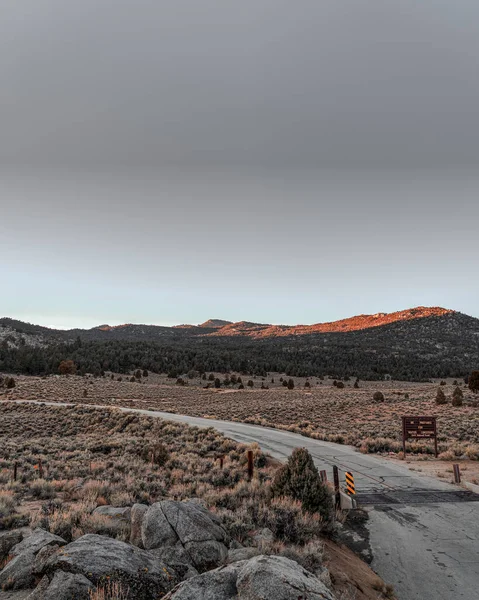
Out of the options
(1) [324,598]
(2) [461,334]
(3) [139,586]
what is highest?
(2) [461,334]

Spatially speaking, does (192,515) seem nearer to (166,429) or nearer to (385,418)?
(166,429)

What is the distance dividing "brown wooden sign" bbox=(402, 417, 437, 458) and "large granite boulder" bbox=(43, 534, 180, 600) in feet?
57.3

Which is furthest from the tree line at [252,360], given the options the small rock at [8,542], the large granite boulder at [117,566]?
the large granite boulder at [117,566]

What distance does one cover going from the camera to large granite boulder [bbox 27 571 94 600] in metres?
4.69

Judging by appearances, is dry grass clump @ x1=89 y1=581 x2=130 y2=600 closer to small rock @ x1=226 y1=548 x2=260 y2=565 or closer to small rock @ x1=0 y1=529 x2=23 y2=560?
small rock @ x1=226 y1=548 x2=260 y2=565

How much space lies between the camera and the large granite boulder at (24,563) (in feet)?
18.2

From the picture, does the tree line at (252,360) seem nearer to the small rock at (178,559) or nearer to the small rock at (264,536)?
the small rock at (264,536)

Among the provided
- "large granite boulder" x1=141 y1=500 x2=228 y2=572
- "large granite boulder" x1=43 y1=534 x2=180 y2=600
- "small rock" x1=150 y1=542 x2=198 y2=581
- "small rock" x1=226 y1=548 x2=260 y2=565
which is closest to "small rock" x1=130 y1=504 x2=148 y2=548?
"large granite boulder" x1=141 y1=500 x2=228 y2=572

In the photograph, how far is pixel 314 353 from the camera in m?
131

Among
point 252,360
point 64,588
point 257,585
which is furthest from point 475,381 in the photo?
point 252,360

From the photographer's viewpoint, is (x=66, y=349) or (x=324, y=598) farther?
(x=66, y=349)

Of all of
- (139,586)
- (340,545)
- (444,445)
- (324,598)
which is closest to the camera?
(324,598)

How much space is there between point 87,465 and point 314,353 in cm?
12005

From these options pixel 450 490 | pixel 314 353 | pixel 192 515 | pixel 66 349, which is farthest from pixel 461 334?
pixel 192 515
